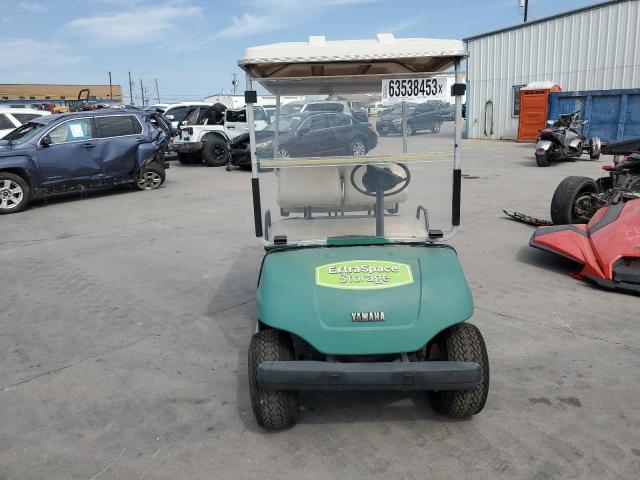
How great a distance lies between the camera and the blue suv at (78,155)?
9594 mm

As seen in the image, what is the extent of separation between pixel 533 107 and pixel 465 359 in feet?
59.2

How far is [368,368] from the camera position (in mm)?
2598

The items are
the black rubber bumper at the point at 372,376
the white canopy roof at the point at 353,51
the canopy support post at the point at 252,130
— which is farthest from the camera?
the canopy support post at the point at 252,130

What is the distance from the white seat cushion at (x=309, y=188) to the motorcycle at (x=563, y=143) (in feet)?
36.7

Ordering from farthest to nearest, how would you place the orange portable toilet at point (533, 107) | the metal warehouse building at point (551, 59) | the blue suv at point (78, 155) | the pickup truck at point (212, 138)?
the orange portable toilet at point (533, 107) < the metal warehouse building at point (551, 59) < the pickup truck at point (212, 138) < the blue suv at point (78, 155)

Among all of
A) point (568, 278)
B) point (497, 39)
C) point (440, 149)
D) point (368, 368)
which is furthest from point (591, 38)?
point (368, 368)

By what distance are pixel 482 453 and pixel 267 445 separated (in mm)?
1087

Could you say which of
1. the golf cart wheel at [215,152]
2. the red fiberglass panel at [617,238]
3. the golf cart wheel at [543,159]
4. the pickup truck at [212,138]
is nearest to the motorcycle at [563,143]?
the golf cart wheel at [543,159]

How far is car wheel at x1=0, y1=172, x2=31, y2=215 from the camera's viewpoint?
9.44 metres

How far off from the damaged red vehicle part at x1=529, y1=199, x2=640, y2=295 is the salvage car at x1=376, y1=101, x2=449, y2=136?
99.3 inches

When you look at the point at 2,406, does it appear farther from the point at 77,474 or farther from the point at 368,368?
the point at 368,368

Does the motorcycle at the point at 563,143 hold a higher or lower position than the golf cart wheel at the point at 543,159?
higher

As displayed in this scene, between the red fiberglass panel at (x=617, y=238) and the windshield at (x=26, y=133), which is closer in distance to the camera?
the red fiberglass panel at (x=617, y=238)

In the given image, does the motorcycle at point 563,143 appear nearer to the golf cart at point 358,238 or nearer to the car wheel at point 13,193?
the golf cart at point 358,238
